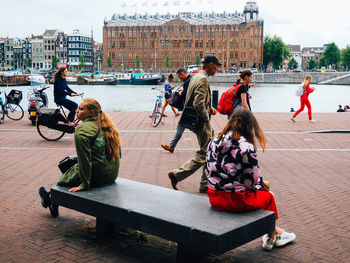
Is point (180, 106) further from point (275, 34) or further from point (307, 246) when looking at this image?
point (275, 34)

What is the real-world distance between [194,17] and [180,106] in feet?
371

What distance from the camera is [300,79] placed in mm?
89062

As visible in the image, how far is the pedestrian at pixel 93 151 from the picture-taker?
3670mm

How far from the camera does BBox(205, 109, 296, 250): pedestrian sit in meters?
3.15

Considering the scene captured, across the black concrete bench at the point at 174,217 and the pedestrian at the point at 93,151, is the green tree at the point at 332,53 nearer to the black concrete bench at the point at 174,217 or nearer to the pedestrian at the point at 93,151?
the pedestrian at the point at 93,151

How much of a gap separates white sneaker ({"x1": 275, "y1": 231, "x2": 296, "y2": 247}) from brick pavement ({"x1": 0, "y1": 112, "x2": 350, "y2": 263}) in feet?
0.18

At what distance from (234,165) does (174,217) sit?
1.93 ft

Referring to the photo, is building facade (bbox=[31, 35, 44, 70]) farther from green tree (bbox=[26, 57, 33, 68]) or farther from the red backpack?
the red backpack

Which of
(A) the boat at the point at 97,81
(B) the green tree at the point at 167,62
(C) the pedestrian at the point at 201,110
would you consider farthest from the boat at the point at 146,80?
(C) the pedestrian at the point at 201,110

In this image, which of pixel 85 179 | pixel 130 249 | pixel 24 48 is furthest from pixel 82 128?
pixel 24 48

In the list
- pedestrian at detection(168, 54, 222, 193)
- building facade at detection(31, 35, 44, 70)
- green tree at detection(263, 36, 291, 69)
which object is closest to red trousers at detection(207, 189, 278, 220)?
pedestrian at detection(168, 54, 222, 193)

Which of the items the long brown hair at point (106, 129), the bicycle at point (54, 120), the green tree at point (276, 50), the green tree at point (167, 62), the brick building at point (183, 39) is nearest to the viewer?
the long brown hair at point (106, 129)

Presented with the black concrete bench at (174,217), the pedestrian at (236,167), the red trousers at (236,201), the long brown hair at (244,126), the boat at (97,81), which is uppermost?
the boat at (97,81)

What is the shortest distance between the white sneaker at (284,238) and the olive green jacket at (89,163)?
1.58 metres
